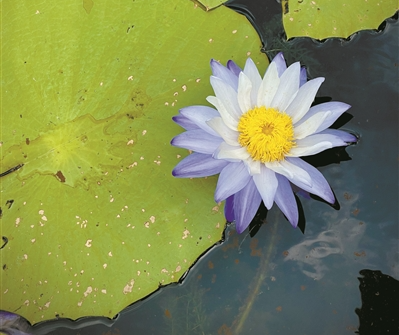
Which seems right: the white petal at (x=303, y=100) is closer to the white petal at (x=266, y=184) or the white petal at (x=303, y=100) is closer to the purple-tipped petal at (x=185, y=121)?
the white petal at (x=266, y=184)

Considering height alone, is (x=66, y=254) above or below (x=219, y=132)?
below

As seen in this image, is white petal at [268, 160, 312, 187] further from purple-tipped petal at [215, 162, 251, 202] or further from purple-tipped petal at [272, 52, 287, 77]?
purple-tipped petal at [272, 52, 287, 77]

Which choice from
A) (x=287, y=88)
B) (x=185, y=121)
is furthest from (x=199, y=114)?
(x=287, y=88)

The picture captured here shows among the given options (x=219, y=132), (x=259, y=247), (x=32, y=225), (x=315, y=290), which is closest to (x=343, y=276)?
(x=315, y=290)

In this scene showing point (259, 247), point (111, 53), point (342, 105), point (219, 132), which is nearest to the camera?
point (219, 132)

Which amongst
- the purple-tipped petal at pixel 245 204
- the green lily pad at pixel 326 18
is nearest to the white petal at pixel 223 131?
the purple-tipped petal at pixel 245 204

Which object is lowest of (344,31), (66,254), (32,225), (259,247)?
(259,247)

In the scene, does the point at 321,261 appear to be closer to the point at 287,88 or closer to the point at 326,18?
the point at 287,88

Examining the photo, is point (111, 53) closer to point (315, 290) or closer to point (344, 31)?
point (344, 31)
